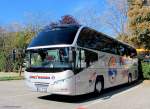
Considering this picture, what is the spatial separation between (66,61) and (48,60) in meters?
0.86

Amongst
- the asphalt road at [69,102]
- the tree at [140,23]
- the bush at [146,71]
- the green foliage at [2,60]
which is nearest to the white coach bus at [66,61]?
the asphalt road at [69,102]

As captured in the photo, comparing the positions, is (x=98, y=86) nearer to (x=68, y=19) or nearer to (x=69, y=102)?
(x=69, y=102)

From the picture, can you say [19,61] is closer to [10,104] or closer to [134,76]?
[134,76]

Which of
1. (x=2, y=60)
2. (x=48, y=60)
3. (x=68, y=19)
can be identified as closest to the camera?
(x=48, y=60)

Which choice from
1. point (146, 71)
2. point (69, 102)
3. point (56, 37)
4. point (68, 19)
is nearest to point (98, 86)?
point (69, 102)

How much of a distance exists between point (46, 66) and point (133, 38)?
16.7 metres

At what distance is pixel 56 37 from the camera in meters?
15.1

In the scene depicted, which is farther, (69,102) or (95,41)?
(95,41)

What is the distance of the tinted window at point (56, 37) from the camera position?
48.9ft

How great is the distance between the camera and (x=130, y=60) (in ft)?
83.4

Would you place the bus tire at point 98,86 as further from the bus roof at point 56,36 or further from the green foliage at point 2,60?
the green foliage at point 2,60

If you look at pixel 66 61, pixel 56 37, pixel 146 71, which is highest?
pixel 56 37

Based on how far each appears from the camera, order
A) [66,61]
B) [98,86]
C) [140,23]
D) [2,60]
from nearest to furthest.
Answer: [66,61] → [98,86] → [140,23] → [2,60]

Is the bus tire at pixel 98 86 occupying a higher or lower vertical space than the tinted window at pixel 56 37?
lower
